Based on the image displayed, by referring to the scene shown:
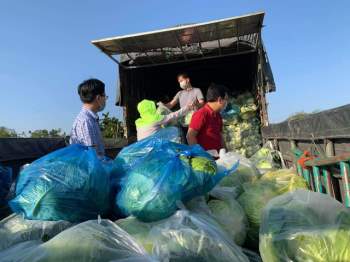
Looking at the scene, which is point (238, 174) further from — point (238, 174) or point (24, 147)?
point (24, 147)

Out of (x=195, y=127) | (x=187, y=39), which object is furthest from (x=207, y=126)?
(x=187, y=39)

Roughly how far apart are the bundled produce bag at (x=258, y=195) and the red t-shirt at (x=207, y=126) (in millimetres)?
1282

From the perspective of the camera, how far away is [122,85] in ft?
21.9

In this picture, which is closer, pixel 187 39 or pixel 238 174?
pixel 238 174

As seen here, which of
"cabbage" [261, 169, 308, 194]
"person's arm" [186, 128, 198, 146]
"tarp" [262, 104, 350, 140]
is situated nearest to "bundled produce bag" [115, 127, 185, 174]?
"cabbage" [261, 169, 308, 194]

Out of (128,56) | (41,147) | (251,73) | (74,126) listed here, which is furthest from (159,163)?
(251,73)

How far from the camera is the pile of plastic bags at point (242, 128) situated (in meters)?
6.55

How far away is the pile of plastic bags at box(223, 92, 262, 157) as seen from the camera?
655 centimetres

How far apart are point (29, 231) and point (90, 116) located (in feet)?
4.68

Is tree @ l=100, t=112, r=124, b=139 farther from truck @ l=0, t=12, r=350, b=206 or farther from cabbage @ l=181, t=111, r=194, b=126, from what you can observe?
cabbage @ l=181, t=111, r=194, b=126

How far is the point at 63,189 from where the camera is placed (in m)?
1.66

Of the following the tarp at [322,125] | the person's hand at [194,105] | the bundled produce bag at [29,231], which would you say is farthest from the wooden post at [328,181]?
the person's hand at [194,105]

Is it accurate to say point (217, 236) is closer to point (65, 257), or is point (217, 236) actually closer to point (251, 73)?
point (65, 257)

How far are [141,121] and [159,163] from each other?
232 cm
